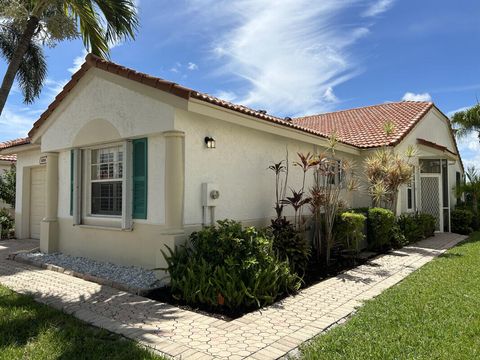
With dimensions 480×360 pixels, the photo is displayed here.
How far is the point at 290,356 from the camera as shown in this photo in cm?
436

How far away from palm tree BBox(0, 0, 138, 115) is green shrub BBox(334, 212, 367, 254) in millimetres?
7620

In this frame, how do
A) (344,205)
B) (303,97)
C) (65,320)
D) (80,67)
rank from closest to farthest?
(65,320) → (80,67) → (344,205) → (303,97)

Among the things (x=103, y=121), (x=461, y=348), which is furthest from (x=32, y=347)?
(x=103, y=121)

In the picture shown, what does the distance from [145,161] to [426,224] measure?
12.2 meters

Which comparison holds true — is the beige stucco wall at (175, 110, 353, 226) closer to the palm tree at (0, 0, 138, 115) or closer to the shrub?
the palm tree at (0, 0, 138, 115)

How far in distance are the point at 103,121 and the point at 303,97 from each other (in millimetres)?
9114

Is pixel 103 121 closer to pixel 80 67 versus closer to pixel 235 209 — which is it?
pixel 80 67

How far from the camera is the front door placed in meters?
17.6

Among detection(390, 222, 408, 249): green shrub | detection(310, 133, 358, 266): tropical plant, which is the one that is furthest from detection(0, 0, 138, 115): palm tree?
detection(390, 222, 408, 249): green shrub

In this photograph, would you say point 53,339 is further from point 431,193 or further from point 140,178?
point 431,193

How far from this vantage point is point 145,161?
27.4 ft

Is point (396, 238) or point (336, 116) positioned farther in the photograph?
point (336, 116)

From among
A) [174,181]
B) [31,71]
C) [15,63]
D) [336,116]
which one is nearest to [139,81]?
[174,181]

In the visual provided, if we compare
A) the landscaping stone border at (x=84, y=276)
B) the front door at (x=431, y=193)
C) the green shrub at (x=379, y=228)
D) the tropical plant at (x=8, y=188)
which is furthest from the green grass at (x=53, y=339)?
the front door at (x=431, y=193)
